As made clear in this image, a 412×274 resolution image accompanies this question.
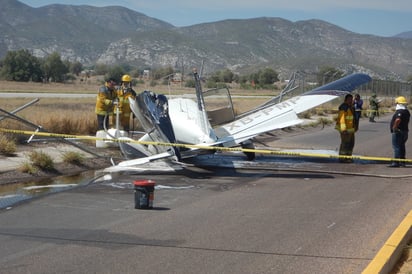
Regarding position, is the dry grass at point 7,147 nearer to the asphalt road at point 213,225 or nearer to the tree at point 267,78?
the asphalt road at point 213,225

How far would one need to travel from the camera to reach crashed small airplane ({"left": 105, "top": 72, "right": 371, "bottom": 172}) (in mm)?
14562

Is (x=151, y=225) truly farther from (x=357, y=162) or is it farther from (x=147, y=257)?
(x=357, y=162)

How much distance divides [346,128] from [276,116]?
1.89 m

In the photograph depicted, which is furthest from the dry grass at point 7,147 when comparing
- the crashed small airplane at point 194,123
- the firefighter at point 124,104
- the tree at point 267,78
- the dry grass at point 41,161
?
the tree at point 267,78

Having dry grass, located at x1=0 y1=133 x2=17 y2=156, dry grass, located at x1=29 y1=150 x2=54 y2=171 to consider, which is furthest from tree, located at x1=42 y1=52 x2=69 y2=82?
dry grass, located at x1=29 y1=150 x2=54 y2=171

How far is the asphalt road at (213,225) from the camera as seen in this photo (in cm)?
741

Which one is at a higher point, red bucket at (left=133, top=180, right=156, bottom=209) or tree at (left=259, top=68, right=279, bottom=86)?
tree at (left=259, top=68, right=279, bottom=86)

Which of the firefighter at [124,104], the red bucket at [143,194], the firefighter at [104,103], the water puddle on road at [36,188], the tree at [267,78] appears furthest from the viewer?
the tree at [267,78]

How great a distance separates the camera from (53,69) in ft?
299

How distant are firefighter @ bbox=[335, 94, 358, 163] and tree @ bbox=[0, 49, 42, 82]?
72517 mm

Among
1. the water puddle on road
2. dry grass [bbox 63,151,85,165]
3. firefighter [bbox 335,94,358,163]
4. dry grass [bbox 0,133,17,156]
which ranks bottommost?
the water puddle on road

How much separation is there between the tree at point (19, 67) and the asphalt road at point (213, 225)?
74.7 metres

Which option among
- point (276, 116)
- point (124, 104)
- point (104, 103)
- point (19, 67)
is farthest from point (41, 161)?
point (19, 67)

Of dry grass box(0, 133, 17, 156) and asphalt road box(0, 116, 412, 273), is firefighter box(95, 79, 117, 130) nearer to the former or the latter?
dry grass box(0, 133, 17, 156)
